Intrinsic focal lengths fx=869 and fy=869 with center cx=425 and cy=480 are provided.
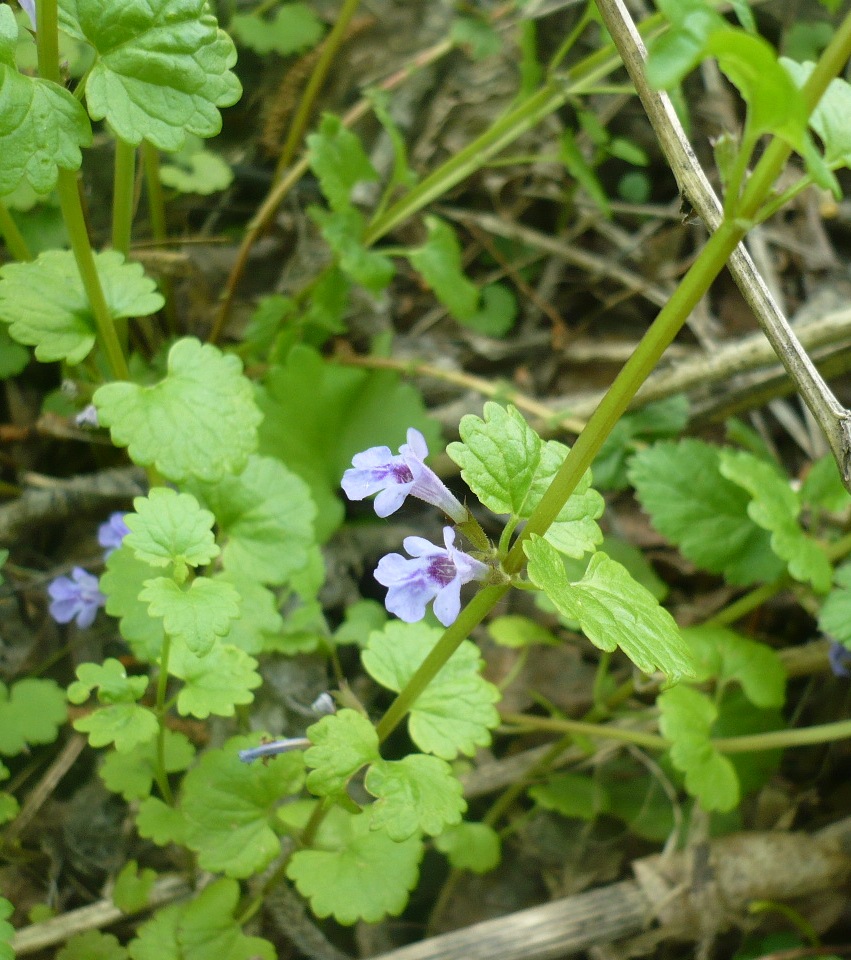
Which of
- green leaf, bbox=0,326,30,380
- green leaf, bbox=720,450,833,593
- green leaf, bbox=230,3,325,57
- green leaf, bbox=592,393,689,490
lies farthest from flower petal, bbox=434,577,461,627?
green leaf, bbox=230,3,325,57

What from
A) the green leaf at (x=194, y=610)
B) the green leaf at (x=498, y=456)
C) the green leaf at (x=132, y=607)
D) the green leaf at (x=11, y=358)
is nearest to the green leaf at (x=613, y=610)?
the green leaf at (x=498, y=456)

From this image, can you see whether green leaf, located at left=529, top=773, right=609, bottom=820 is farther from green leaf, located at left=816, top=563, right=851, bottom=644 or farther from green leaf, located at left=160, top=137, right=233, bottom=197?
green leaf, located at left=160, top=137, right=233, bottom=197

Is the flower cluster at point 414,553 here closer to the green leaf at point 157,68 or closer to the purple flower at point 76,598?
the green leaf at point 157,68

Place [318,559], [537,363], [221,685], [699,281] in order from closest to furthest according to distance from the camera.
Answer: [699,281] → [221,685] → [318,559] → [537,363]

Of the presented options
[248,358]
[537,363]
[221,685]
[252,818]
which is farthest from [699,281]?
[537,363]

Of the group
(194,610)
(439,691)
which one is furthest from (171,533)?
(439,691)

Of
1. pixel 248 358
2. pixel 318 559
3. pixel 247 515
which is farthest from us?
pixel 248 358

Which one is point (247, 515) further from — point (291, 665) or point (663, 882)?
point (663, 882)
